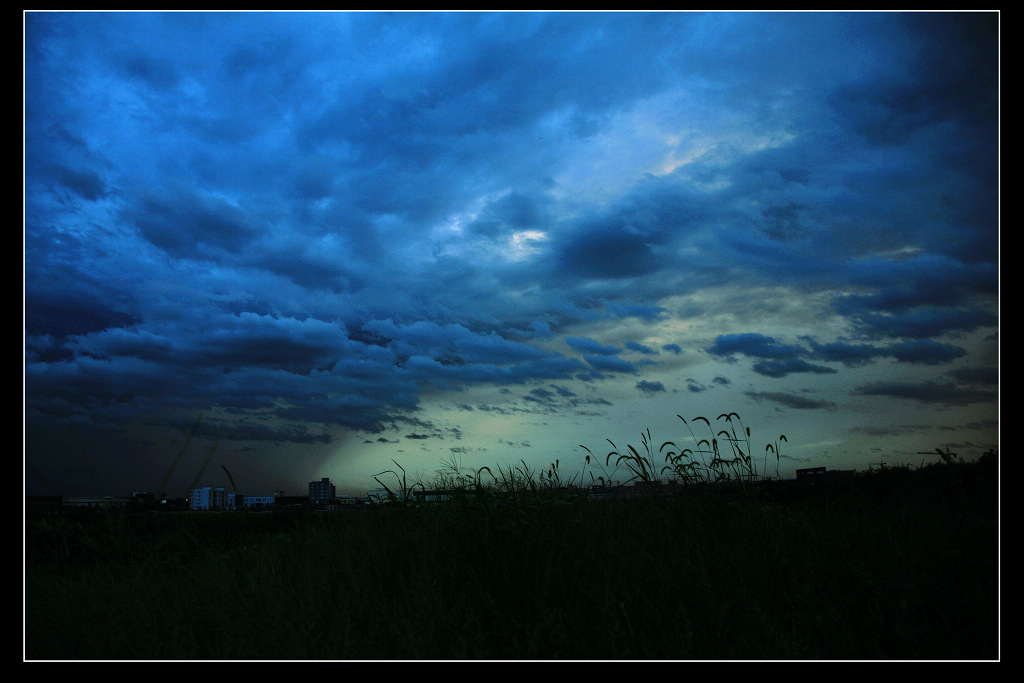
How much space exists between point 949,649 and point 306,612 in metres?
3.70

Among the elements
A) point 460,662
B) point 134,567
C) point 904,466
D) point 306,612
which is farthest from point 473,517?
point 904,466

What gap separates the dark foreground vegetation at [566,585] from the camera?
3031 millimetres

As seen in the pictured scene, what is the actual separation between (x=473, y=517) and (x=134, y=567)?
120 inches

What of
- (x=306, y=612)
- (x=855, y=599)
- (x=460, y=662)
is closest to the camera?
(x=460, y=662)

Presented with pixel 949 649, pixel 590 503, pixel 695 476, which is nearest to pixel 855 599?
pixel 949 649

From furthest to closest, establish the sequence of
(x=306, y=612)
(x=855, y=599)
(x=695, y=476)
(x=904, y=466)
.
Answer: (x=904, y=466)
(x=695, y=476)
(x=306, y=612)
(x=855, y=599)

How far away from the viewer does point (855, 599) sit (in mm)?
3117

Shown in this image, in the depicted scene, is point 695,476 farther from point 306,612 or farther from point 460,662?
point 306,612

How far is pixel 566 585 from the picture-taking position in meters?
3.66

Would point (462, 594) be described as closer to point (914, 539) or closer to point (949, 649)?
point (949, 649)

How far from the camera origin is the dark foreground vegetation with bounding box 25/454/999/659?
3.03 metres

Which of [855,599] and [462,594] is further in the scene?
[462,594]
